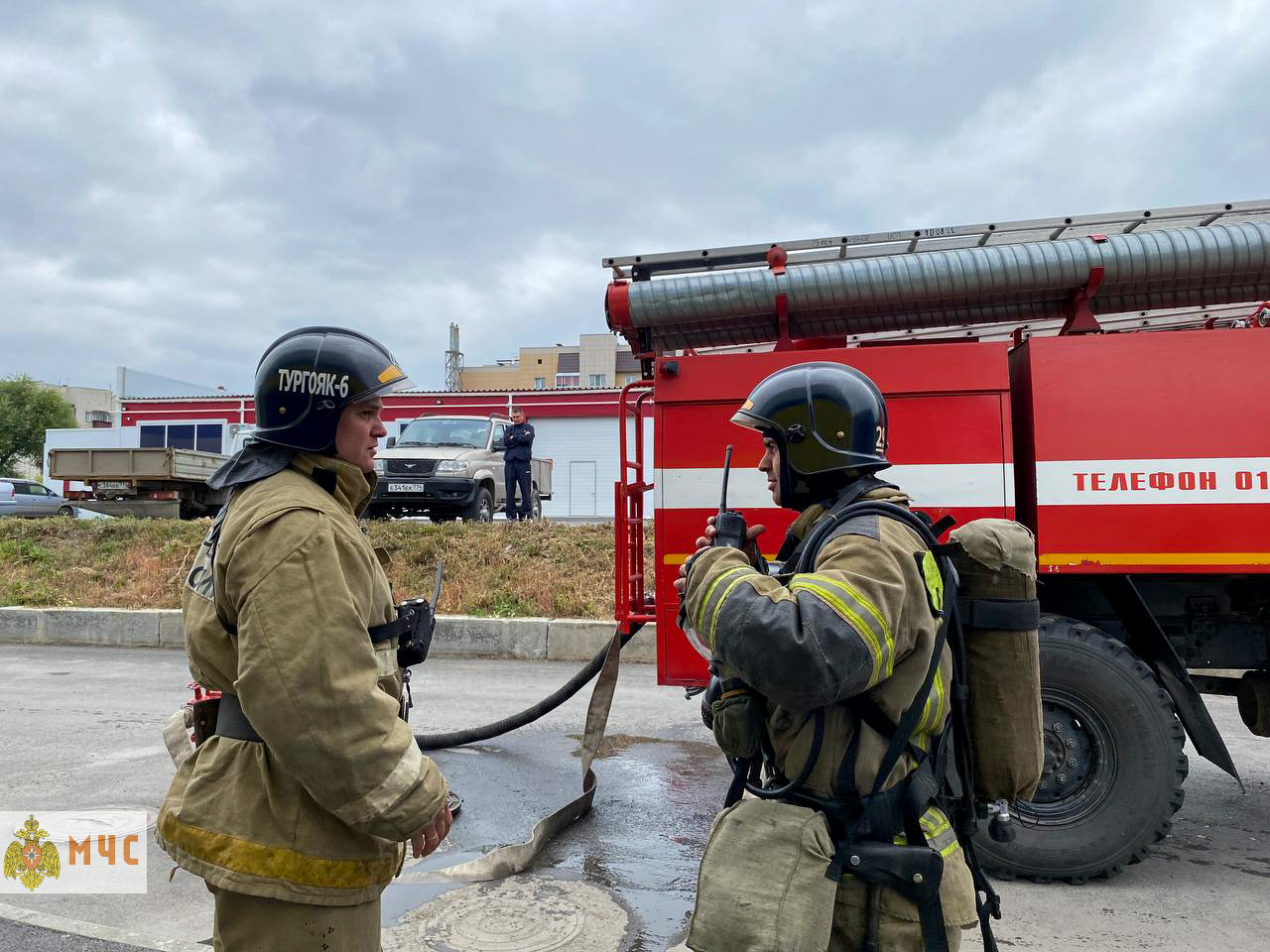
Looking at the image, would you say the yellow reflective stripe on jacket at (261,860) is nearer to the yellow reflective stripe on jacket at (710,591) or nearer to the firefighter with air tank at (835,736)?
the firefighter with air tank at (835,736)

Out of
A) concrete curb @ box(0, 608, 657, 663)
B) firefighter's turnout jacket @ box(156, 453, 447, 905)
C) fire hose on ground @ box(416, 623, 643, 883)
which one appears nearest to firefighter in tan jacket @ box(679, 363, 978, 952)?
firefighter's turnout jacket @ box(156, 453, 447, 905)

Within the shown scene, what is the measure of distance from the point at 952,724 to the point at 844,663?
26.4 inches

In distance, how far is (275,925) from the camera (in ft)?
5.54

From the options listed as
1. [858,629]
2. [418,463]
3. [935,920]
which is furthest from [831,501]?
[418,463]

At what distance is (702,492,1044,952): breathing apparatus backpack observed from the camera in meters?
1.78

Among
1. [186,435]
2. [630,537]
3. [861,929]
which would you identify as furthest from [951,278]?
[186,435]

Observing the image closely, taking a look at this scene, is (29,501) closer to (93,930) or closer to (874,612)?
(93,930)

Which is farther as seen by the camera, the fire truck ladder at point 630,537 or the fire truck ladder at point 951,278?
the fire truck ladder at point 630,537

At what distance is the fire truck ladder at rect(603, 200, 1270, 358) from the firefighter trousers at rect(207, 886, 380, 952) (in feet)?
11.8

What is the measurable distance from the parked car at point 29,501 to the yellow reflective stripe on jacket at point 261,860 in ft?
83.5

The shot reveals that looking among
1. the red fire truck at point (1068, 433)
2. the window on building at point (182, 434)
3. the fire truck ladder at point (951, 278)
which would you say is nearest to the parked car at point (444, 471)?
the red fire truck at point (1068, 433)

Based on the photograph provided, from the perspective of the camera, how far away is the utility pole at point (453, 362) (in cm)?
5725

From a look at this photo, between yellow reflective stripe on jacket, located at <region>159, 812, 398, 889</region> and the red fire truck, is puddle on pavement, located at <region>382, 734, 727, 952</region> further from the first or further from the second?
yellow reflective stripe on jacket, located at <region>159, 812, 398, 889</region>

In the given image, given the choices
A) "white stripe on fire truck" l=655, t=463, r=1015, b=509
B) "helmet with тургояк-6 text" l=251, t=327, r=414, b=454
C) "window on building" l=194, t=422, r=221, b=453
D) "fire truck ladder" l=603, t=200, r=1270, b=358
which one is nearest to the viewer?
"helmet with тургояк-6 text" l=251, t=327, r=414, b=454
